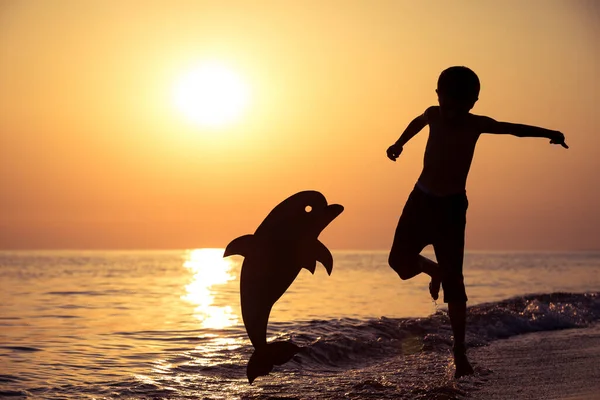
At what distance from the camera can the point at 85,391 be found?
954cm

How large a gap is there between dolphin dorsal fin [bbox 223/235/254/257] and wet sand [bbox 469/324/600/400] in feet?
10.8

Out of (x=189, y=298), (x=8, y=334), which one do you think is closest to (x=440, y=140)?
(x=8, y=334)

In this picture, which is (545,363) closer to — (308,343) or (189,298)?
(308,343)

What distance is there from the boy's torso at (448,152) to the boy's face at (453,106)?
0.07 meters

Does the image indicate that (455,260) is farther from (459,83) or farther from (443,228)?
(459,83)

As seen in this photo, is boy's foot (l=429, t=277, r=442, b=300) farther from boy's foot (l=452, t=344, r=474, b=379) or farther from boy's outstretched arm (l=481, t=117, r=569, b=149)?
boy's outstretched arm (l=481, t=117, r=569, b=149)

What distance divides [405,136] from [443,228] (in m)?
1.06

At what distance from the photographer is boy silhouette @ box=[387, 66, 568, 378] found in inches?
261

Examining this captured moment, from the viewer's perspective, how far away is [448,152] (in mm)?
6840

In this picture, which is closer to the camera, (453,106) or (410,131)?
(453,106)

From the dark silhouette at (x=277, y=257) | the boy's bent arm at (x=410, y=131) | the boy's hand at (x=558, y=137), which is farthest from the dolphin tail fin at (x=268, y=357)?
the boy's hand at (x=558, y=137)

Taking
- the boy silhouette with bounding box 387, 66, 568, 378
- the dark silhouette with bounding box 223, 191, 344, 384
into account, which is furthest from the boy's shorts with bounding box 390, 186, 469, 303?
the dark silhouette with bounding box 223, 191, 344, 384

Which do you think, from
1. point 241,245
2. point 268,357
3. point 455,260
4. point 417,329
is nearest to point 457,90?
point 455,260

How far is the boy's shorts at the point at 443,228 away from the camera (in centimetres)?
696
